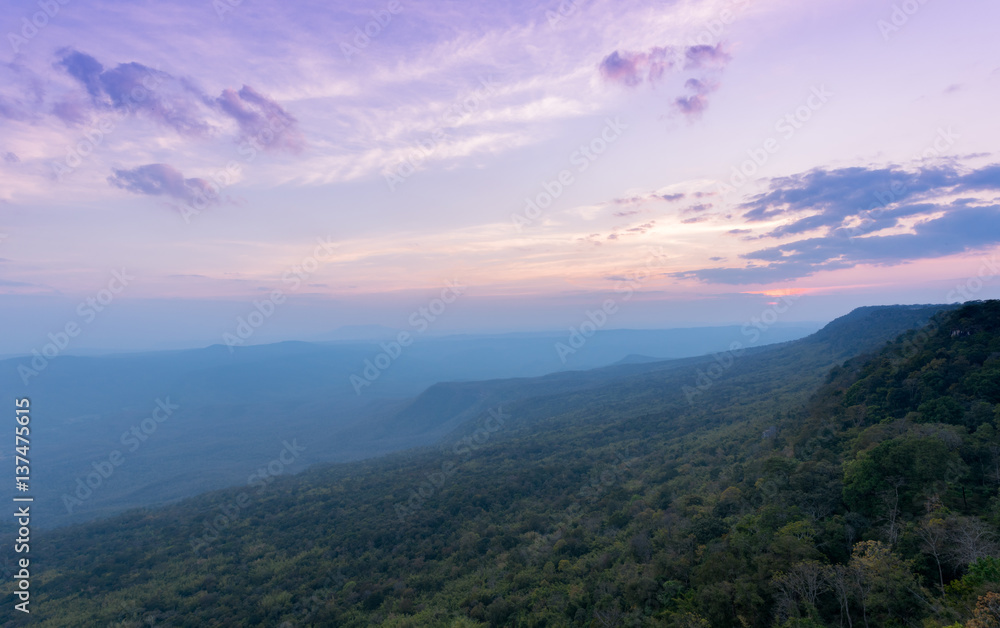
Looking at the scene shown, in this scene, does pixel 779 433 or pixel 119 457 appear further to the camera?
pixel 119 457

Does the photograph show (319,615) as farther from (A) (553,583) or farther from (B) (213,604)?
(A) (553,583)

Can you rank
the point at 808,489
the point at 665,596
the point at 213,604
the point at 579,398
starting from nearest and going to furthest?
the point at 665,596 → the point at 808,489 → the point at 213,604 → the point at 579,398

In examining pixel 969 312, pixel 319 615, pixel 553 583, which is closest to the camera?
pixel 553 583

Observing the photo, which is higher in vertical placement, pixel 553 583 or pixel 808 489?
pixel 808 489

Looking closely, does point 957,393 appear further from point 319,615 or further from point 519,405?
point 519,405

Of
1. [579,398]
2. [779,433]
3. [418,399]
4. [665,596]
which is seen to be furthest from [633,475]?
[418,399]

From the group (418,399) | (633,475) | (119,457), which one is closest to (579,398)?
(633,475)

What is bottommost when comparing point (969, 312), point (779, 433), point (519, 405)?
point (519, 405)
